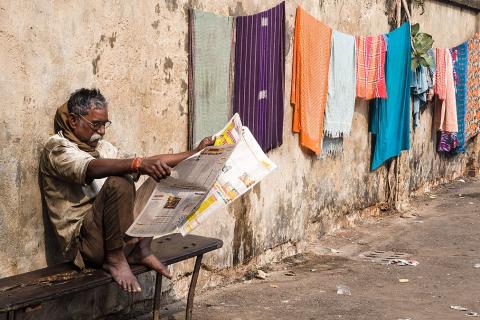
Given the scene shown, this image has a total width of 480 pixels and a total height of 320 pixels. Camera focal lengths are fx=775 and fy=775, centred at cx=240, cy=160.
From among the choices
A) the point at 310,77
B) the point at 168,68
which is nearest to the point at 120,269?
the point at 168,68

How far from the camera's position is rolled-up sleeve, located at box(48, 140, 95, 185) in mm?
3385

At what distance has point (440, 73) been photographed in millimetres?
9641

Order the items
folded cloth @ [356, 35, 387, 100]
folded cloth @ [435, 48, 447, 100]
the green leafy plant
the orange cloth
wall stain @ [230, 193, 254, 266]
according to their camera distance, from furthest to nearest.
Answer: folded cloth @ [435, 48, 447, 100], the green leafy plant, folded cloth @ [356, 35, 387, 100], the orange cloth, wall stain @ [230, 193, 254, 266]

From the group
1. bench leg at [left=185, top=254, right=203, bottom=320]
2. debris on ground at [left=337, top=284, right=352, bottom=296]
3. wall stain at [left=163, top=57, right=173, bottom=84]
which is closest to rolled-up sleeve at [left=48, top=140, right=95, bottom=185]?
bench leg at [left=185, top=254, right=203, bottom=320]

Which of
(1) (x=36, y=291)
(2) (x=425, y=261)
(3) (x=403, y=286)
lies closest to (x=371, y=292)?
(3) (x=403, y=286)

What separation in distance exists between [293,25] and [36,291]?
3580 mm

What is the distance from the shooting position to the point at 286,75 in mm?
6043

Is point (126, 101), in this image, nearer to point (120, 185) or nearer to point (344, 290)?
point (120, 185)

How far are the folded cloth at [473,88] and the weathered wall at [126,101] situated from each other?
15.4 ft

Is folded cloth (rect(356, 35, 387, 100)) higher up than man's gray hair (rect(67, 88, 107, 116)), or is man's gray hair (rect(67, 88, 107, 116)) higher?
folded cloth (rect(356, 35, 387, 100))

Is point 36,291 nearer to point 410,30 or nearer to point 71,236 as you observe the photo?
point 71,236

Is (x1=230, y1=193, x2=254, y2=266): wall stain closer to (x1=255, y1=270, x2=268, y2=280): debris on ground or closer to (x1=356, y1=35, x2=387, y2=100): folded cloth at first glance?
(x1=255, y1=270, x2=268, y2=280): debris on ground

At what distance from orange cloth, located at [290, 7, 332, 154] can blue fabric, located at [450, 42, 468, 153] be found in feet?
14.6

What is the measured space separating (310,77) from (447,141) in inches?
193
